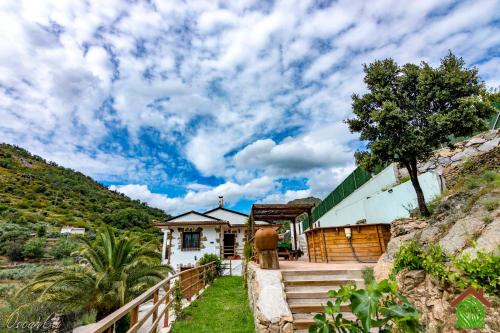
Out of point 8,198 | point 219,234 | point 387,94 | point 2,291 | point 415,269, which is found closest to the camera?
point 415,269

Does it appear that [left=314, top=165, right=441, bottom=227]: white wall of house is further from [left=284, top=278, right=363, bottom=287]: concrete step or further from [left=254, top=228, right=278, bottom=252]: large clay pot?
[left=254, top=228, right=278, bottom=252]: large clay pot

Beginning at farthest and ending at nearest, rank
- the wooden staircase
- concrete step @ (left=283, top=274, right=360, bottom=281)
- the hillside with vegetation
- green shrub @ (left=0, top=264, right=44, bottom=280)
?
the hillside with vegetation → green shrub @ (left=0, top=264, right=44, bottom=280) → concrete step @ (left=283, top=274, right=360, bottom=281) → the wooden staircase

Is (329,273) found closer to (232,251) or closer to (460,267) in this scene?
(460,267)

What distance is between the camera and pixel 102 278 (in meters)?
8.91

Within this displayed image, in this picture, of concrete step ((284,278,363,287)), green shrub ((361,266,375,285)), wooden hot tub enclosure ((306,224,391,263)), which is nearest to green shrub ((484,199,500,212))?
green shrub ((361,266,375,285))

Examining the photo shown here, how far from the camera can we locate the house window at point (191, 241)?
1936cm

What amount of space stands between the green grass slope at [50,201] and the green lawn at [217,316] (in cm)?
3130

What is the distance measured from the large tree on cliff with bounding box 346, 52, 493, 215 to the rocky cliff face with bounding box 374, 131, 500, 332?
55.0 inches

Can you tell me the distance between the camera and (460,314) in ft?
7.95

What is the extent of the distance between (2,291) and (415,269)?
21.1 m

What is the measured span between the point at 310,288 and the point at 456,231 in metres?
2.99

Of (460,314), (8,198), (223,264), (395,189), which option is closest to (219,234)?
(223,264)

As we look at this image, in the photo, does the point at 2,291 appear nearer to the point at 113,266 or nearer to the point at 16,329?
the point at 16,329

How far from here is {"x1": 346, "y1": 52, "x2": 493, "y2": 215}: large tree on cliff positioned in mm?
7414
